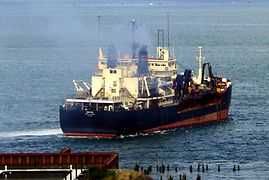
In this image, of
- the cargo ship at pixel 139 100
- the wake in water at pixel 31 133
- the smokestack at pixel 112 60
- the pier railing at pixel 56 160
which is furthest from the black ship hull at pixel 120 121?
the pier railing at pixel 56 160

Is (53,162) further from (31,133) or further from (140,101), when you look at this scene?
(140,101)

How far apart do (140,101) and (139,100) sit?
8cm

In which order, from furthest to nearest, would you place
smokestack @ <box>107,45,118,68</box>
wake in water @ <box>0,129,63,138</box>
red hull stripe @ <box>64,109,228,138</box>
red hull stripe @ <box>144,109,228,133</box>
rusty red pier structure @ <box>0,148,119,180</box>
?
1. smokestack @ <box>107,45,118,68</box>
2. red hull stripe @ <box>144,109,228,133</box>
3. red hull stripe @ <box>64,109,228,138</box>
4. wake in water @ <box>0,129,63,138</box>
5. rusty red pier structure @ <box>0,148,119,180</box>

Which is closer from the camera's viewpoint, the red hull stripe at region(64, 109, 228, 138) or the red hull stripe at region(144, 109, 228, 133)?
the red hull stripe at region(64, 109, 228, 138)

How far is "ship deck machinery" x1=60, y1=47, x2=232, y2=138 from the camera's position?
195 ft

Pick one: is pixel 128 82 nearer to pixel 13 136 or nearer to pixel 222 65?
pixel 13 136

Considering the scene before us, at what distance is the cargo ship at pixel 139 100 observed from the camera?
5947cm

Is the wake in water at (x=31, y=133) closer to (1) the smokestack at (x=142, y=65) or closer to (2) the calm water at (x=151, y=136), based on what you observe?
(2) the calm water at (x=151, y=136)

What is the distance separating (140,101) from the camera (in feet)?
203

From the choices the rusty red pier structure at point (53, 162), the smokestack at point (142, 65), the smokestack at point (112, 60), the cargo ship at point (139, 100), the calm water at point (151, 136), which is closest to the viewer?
the rusty red pier structure at point (53, 162)

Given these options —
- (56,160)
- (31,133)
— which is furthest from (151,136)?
(56,160)

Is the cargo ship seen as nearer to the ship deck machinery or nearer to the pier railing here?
the ship deck machinery

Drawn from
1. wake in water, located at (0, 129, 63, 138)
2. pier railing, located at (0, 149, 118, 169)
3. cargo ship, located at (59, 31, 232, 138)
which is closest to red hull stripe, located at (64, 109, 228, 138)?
cargo ship, located at (59, 31, 232, 138)

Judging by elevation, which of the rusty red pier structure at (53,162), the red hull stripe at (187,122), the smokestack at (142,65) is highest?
the smokestack at (142,65)
